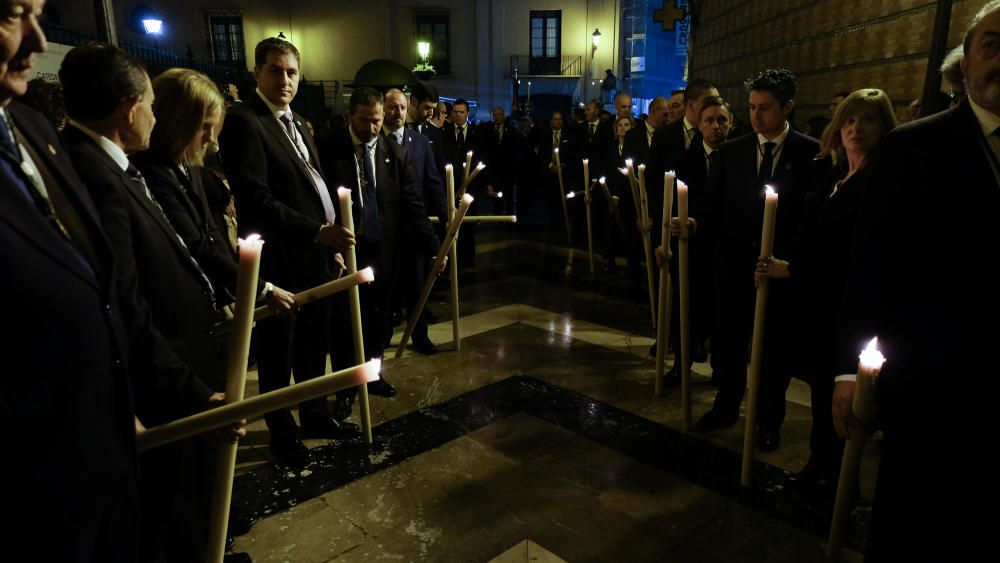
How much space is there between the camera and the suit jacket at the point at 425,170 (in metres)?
4.50

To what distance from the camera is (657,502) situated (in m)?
2.71

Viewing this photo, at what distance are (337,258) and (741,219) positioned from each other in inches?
82.7

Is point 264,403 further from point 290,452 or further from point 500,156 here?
point 500,156

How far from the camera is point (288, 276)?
10.2ft

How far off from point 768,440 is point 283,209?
8.79 feet

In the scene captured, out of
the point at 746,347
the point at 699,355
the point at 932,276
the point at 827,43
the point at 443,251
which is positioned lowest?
the point at 699,355

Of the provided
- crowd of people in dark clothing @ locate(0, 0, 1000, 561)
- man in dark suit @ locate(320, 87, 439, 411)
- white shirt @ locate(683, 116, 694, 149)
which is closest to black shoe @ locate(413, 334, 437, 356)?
man in dark suit @ locate(320, 87, 439, 411)

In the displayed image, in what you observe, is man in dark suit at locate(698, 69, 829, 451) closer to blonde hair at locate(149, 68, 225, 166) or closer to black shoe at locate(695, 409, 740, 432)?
black shoe at locate(695, 409, 740, 432)

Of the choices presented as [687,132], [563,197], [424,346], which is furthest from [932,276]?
[563,197]

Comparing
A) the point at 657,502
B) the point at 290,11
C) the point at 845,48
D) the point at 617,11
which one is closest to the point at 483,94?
the point at 617,11

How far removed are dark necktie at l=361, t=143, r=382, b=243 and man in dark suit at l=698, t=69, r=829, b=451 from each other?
198 centimetres

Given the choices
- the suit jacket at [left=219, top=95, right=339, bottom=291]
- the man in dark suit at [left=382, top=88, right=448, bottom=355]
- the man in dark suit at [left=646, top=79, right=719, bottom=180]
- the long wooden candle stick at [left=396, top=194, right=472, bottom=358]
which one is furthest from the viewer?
the man in dark suit at [left=646, top=79, right=719, bottom=180]

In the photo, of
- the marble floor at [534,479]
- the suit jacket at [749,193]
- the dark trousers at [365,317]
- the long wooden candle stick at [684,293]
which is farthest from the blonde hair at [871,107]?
the dark trousers at [365,317]

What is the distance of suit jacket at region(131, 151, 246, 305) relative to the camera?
2055 millimetres
